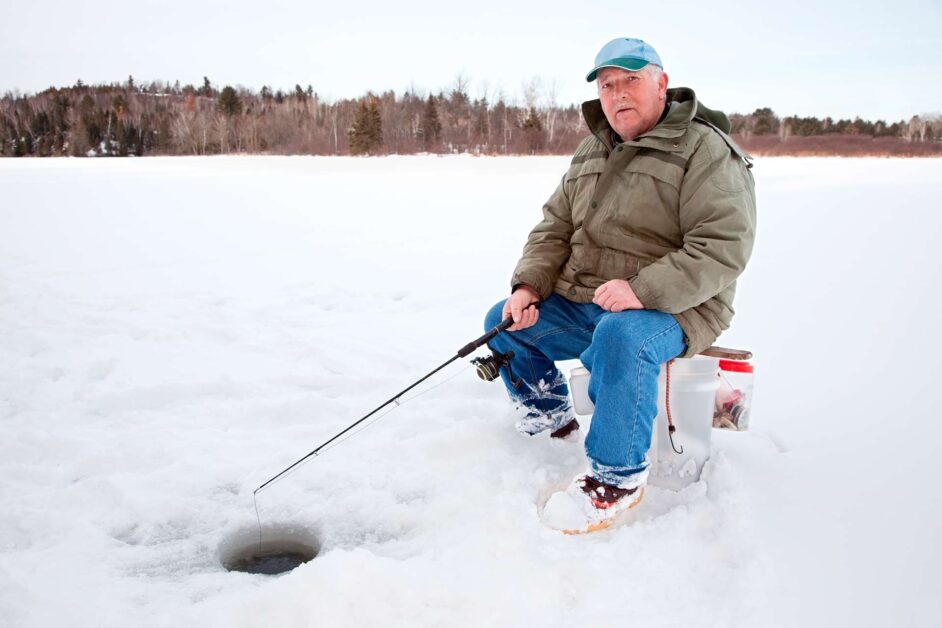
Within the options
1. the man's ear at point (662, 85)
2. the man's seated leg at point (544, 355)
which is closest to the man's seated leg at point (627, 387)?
the man's seated leg at point (544, 355)

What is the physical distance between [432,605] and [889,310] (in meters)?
4.19

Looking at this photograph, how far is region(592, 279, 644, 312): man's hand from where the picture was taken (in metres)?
2.16

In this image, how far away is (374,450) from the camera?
2.77 metres

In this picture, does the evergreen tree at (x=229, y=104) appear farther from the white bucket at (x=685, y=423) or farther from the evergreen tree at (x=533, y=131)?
the white bucket at (x=685, y=423)

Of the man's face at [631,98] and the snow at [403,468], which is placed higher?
the man's face at [631,98]

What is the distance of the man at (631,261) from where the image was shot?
210 cm

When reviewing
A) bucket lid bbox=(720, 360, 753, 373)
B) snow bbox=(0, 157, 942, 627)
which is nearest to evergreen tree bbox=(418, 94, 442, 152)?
snow bbox=(0, 157, 942, 627)

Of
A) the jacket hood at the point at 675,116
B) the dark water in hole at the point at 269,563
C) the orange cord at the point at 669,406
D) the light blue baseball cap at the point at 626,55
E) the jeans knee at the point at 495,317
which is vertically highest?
the light blue baseball cap at the point at 626,55

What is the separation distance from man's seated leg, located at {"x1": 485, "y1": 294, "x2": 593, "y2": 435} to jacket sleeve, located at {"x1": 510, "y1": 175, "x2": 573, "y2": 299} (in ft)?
0.32

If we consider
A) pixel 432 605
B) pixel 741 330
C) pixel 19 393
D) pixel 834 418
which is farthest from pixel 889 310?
pixel 19 393

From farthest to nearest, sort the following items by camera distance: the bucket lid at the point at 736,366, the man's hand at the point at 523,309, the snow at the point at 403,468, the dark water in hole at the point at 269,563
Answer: the man's hand at the point at 523,309
the bucket lid at the point at 736,366
the dark water in hole at the point at 269,563
the snow at the point at 403,468

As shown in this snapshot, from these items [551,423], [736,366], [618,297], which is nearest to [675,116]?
[618,297]

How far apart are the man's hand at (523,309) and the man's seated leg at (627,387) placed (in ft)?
1.50

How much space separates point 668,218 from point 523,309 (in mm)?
649
